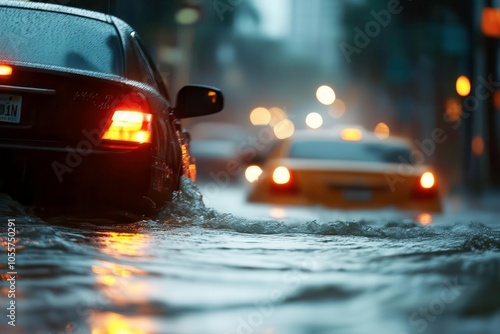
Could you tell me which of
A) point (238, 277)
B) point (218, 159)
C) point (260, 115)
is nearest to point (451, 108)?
point (218, 159)

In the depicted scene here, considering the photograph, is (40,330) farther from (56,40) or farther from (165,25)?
(165,25)

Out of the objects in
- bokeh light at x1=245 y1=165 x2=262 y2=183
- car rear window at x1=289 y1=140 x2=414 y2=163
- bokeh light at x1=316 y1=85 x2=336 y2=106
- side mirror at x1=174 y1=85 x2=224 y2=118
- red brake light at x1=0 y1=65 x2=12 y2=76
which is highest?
bokeh light at x1=316 y1=85 x2=336 y2=106

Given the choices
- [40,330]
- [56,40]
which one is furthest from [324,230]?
[40,330]

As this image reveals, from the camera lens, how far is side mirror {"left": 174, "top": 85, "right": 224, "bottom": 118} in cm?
775

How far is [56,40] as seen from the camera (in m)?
6.89

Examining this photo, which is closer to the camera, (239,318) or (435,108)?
(239,318)

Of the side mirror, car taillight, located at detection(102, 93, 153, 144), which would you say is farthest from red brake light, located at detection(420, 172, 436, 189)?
car taillight, located at detection(102, 93, 153, 144)

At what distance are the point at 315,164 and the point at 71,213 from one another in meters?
4.94

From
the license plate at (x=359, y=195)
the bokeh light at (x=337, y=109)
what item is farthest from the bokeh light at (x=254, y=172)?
the bokeh light at (x=337, y=109)

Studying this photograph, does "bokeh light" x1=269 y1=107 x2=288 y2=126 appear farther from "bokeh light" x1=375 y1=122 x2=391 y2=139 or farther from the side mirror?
the side mirror

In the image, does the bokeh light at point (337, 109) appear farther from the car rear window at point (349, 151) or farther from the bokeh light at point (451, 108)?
the car rear window at point (349, 151)

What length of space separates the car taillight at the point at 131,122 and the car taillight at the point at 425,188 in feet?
16.9

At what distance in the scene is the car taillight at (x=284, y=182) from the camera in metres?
10.9

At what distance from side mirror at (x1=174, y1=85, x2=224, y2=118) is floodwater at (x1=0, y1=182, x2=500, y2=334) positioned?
0.53 metres
